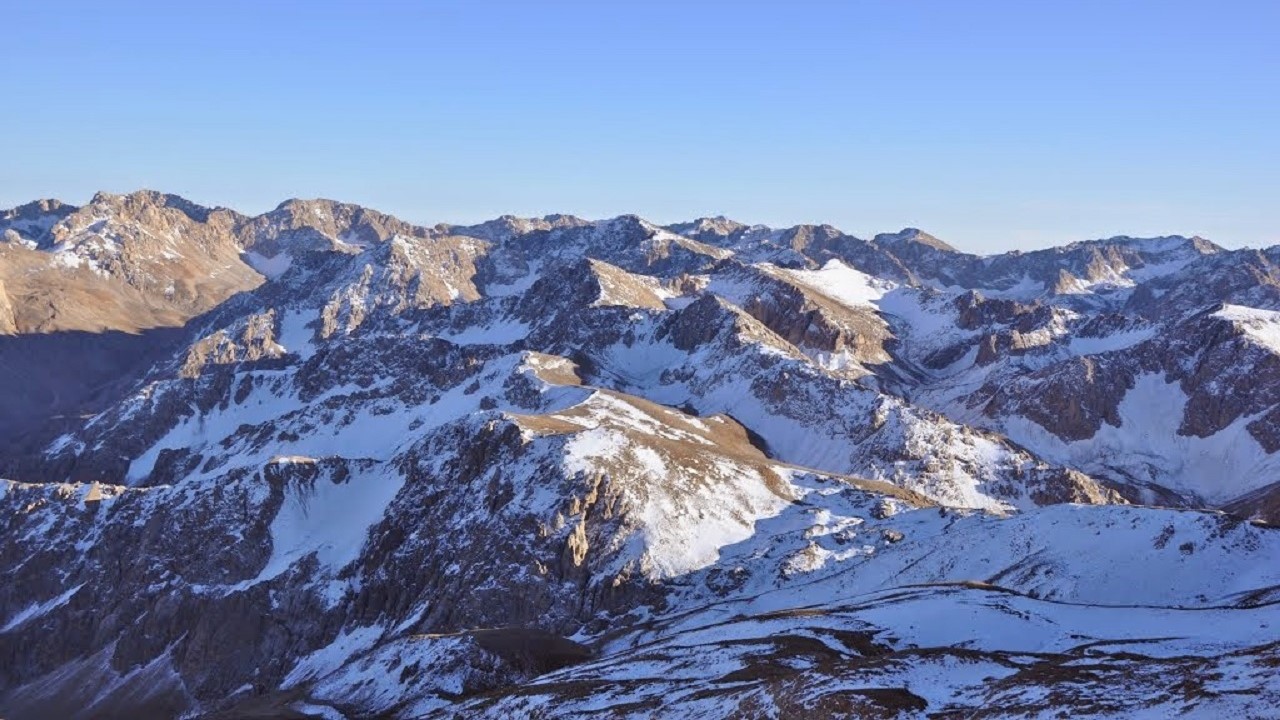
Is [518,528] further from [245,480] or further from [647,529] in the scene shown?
[245,480]

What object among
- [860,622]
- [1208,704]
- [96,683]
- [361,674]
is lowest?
[96,683]

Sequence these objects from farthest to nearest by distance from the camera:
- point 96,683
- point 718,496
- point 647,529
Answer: point 96,683
point 718,496
point 647,529

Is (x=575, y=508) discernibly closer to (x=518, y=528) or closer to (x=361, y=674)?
(x=518, y=528)

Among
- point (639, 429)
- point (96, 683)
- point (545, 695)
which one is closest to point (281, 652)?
point (96, 683)

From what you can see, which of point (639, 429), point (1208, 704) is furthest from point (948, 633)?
point (639, 429)

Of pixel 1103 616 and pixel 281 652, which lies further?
pixel 281 652

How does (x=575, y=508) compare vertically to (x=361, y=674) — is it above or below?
above

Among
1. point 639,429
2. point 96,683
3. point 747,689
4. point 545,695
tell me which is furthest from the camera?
point 639,429

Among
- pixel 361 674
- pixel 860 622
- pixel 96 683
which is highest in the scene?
pixel 860 622

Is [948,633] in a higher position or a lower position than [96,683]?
higher
